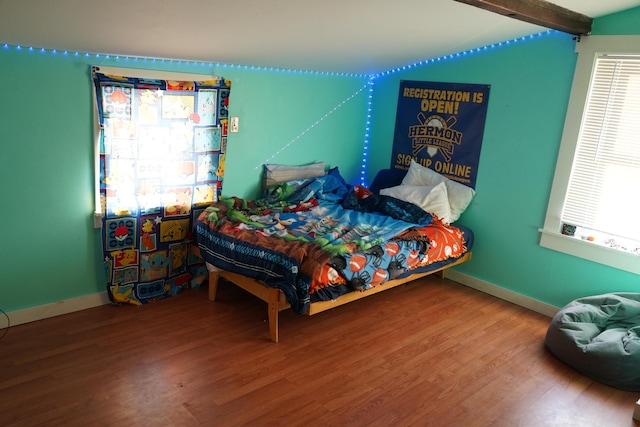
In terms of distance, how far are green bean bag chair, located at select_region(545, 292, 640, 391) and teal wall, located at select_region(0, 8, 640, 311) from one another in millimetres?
286

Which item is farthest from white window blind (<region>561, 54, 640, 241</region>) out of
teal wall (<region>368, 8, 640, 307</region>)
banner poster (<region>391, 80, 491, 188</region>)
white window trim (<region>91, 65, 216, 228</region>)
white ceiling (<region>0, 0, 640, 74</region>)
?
white window trim (<region>91, 65, 216, 228</region>)

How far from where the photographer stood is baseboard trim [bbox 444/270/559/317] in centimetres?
361

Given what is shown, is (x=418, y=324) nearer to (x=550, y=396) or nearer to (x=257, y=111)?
(x=550, y=396)

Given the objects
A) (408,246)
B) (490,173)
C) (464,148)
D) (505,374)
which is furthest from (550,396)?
(464,148)

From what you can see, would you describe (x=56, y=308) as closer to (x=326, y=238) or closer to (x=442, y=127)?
(x=326, y=238)

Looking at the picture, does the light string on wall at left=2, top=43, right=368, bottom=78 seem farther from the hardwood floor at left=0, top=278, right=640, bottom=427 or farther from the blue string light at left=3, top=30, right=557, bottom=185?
the hardwood floor at left=0, top=278, right=640, bottom=427

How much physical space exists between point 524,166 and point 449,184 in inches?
25.9

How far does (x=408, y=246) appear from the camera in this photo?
3.35m

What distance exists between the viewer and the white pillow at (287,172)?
4.07 metres

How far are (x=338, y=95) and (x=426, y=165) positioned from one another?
42.5 inches

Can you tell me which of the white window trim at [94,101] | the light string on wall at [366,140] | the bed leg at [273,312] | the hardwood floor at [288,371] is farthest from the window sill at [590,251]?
the white window trim at [94,101]

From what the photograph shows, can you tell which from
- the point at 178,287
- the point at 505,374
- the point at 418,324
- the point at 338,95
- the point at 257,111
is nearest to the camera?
the point at 505,374

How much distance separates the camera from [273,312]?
2.93 m

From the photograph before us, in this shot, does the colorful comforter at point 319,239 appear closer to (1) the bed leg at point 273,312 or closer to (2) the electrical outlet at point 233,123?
(1) the bed leg at point 273,312
